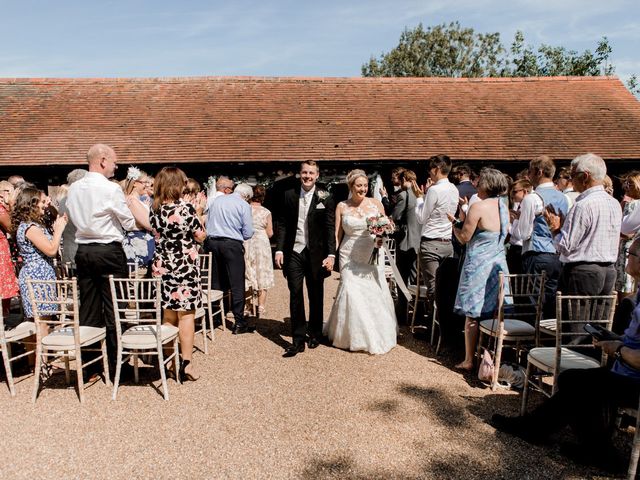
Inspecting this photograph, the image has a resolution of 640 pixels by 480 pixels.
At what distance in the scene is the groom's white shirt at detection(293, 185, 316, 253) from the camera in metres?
6.03

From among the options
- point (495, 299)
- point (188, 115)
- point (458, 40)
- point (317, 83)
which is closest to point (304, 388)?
point (495, 299)

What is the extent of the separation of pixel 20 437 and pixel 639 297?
5.17 m

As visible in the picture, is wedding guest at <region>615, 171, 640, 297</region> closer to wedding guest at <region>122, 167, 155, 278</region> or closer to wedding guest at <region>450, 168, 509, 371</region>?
wedding guest at <region>450, 168, 509, 371</region>

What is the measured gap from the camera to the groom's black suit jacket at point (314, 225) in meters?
6.00

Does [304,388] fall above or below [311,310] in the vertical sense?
below

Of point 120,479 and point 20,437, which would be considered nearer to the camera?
point 120,479

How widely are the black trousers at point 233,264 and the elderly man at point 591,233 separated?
14.4 ft

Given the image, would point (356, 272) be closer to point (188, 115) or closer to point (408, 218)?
point (408, 218)

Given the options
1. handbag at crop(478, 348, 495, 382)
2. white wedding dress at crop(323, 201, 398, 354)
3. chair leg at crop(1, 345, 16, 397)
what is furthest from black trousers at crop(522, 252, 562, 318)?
chair leg at crop(1, 345, 16, 397)

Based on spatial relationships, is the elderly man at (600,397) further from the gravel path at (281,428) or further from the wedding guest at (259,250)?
the wedding guest at (259,250)

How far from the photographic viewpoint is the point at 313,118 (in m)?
16.4

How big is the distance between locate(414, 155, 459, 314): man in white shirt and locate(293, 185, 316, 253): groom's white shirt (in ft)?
5.21

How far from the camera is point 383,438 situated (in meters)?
3.93

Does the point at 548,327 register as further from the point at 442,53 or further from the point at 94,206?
the point at 442,53
